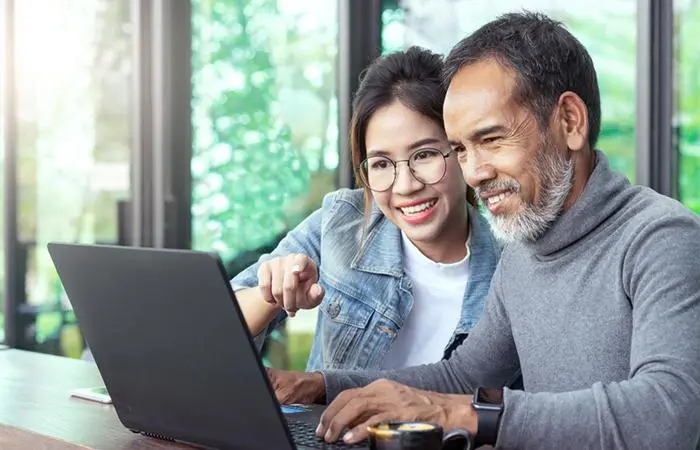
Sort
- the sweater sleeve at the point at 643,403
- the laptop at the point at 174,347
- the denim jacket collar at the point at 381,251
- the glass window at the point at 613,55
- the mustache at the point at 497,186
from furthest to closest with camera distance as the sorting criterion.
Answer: the glass window at the point at 613,55 < the denim jacket collar at the point at 381,251 < the mustache at the point at 497,186 < the sweater sleeve at the point at 643,403 < the laptop at the point at 174,347

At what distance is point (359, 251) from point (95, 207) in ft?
9.90

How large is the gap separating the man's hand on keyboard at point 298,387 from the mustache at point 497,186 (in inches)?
18.0

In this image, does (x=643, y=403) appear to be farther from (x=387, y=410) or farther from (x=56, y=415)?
(x=56, y=415)

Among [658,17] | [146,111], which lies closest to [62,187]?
[146,111]

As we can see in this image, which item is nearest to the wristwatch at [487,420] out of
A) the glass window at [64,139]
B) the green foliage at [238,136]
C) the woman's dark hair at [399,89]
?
the woman's dark hair at [399,89]

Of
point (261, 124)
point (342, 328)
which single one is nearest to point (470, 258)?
point (342, 328)

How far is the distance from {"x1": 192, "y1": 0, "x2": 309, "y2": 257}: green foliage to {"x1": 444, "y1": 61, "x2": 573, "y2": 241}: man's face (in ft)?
10.6

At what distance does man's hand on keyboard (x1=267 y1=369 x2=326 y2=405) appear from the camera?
1962 mm

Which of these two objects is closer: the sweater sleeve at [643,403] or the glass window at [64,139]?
the sweater sleeve at [643,403]

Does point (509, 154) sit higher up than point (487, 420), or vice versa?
point (509, 154)

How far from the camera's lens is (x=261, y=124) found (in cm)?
514

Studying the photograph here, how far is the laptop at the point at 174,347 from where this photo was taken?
4.45 ft

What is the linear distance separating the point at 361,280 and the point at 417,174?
0.90 feet

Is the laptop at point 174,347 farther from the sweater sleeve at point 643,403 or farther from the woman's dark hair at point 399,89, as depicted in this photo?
the woman's dark hair at point 399,89
